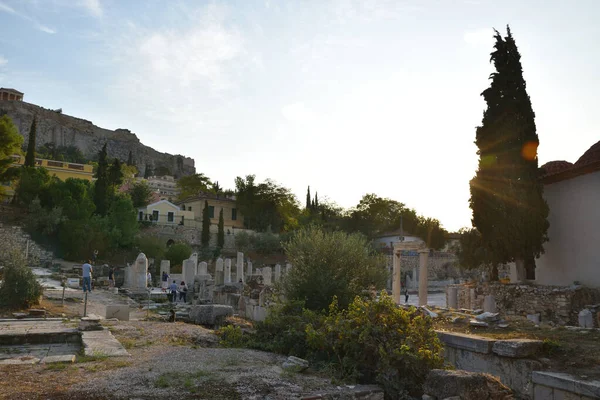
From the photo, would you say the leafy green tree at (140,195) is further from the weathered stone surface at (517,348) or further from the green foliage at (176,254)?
the weathered stone surface at (517,348)

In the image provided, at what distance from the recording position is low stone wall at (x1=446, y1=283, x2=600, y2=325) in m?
16.1

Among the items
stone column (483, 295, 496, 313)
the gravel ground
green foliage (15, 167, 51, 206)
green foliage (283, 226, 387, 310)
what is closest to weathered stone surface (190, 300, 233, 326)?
green foliage (283, 226, 387, 310)

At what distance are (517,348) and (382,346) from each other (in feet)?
7.80

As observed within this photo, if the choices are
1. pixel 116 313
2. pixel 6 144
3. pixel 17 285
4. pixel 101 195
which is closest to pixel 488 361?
pixel 116 313

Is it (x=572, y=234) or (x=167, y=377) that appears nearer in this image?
(x=167, y=377)

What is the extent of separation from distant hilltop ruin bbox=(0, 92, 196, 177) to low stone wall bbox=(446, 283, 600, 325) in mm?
86217

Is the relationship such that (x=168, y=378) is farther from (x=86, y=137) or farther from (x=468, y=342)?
(x=86, y=137)

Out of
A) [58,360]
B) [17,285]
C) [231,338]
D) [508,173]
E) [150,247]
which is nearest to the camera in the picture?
[58,360]

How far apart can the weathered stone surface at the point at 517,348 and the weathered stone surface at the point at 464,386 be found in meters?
1.67

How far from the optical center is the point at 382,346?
707cm

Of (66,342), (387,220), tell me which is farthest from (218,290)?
(387,220)

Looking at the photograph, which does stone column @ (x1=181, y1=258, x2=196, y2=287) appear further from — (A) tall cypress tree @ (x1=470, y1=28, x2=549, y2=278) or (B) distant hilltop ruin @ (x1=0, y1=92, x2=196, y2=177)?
(B) distant hilltop ruin @ (x1=0, y1=92, x2=196, y2=177)

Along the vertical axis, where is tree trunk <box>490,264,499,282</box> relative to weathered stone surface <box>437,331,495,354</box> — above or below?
above

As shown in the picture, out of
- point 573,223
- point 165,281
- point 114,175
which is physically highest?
point 114,175
